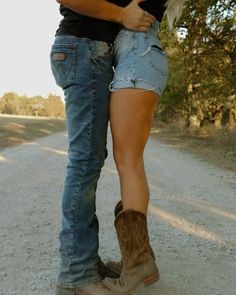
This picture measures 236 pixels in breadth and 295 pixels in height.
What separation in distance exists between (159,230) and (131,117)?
6.01 ft

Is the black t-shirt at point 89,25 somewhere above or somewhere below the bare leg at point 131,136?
above

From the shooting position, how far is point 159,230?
12.8 feet

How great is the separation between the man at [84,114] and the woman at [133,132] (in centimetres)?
6

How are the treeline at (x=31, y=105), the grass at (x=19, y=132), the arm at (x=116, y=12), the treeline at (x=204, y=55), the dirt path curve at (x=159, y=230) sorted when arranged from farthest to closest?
1. the treeline at (x=31, y=105)
2. the grass at (x=19, y=132)
3. the treeline at (x=204, y=55)
4. the dirt path curve at (x=159, y=230)
5. the arm at (x=116, y=12)

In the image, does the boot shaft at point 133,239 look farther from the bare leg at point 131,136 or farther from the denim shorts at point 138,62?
the denim shorts at point 138,62

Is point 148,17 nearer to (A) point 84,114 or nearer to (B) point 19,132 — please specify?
(A) point 84,114

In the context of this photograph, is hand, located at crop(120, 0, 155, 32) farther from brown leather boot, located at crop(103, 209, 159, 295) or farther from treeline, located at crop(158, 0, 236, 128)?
treeline, located at crop(158, 0, 236, 128)

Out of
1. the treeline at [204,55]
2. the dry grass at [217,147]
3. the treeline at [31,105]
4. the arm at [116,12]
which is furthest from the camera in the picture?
the treeline at [31,105]

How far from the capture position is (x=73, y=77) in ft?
7.68

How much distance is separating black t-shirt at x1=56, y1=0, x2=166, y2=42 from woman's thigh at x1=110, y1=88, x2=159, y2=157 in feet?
1.04

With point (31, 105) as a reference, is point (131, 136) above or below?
above

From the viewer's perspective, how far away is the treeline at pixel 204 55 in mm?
13230

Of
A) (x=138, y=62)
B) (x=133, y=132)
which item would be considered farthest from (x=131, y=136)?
(x=138, y=62)

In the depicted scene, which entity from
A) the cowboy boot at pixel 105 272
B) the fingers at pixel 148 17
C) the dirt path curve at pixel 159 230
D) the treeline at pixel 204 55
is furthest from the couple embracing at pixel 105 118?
the treeline at pixel 204 55
